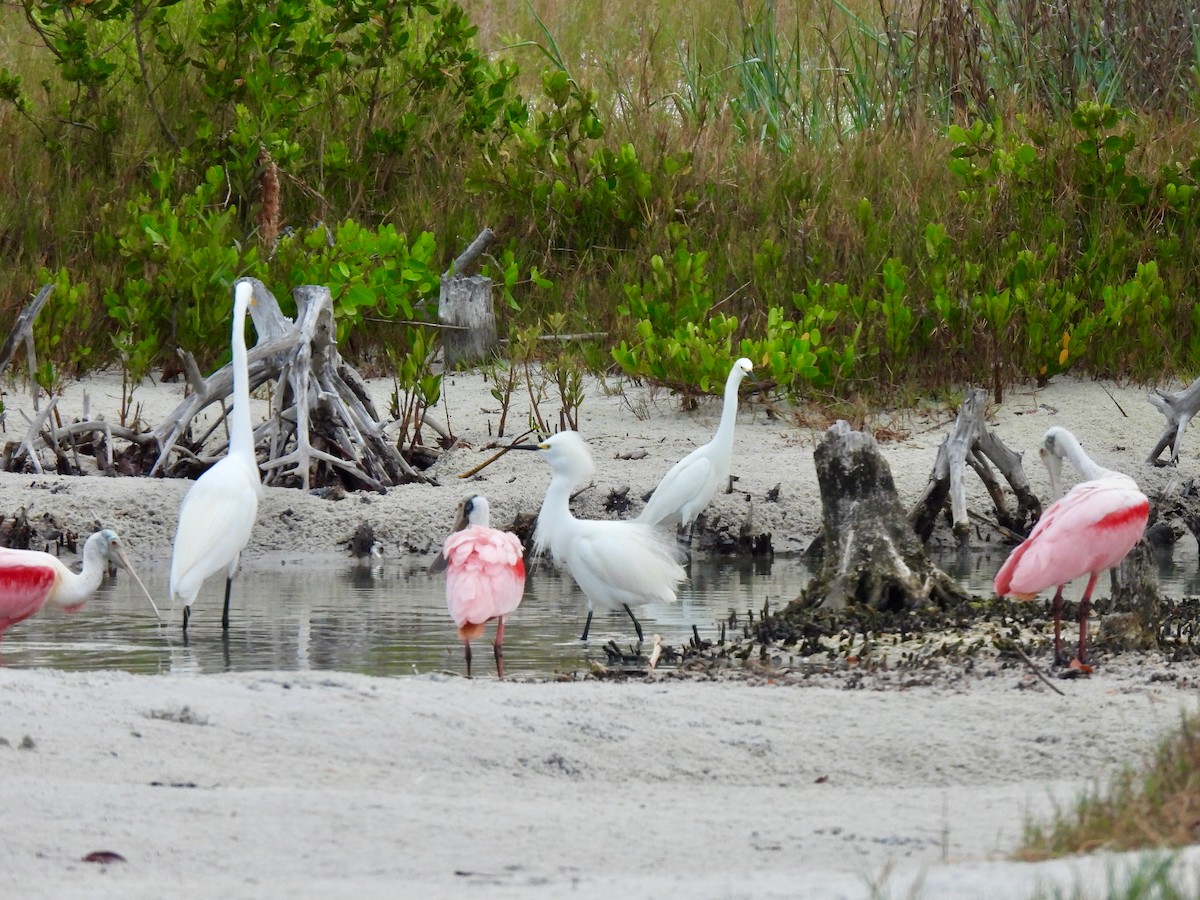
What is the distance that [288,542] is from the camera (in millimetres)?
9148

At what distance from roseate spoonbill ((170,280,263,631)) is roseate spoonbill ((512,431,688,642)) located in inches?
49.2

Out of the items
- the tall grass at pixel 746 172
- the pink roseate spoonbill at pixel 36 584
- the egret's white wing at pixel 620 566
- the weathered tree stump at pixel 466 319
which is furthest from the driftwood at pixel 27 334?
the egret's white wing at pixel 620 566

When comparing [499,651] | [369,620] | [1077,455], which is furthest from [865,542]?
[369,620]

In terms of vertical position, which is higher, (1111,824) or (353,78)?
(353,78)

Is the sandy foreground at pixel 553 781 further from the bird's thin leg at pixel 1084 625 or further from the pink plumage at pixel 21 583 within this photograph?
the pink plumage at pixel 21 583

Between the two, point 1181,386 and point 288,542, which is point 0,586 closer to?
point 288,542

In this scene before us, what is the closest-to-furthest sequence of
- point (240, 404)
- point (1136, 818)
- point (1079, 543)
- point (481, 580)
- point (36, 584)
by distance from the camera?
1. point (1136, 818)
2. point (1079, 543)
3. point (481, 580)
4. point (36, 584)
5. point (240, 404)

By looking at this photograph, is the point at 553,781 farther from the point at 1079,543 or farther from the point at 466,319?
the point at 466,319

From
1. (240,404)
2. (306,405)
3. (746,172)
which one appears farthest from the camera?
(746,172)

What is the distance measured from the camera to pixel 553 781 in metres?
4.33

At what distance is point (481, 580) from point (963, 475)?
11.8 feet

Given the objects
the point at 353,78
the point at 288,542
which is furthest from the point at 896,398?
the point at 353,78

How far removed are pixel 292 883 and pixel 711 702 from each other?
1.95 metres

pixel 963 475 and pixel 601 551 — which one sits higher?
pixel 963 475
